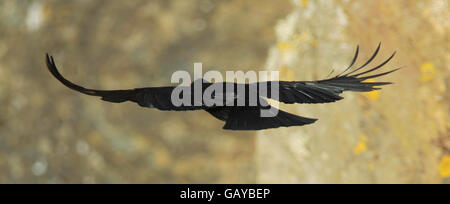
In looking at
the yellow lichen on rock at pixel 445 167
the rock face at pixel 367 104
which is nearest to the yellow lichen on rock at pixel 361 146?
the rock face at pixel 367 104

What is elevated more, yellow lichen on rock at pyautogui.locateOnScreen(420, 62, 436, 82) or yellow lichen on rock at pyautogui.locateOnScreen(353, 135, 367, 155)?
yellow lichen on rock at pyautogui.locateOnScreen(420, 62, 436, 82)

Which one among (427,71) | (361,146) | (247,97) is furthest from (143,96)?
(427,71)

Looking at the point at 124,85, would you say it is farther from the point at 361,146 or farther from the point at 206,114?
the point at 361,146

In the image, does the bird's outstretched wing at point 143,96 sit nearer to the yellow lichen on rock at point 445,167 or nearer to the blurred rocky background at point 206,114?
the blurred rocky background at point 206,114

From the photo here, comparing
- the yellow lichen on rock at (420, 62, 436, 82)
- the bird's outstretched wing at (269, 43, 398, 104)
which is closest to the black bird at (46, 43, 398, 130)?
the bird's outstretched wing at (269, 43, 398, 104)

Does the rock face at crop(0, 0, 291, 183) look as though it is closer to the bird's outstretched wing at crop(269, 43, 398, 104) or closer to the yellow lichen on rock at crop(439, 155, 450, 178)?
the bird's outstretched wing at crop(269, 43, 398, 104)

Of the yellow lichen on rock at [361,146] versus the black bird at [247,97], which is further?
the yellow lichen on rock at [361,146]

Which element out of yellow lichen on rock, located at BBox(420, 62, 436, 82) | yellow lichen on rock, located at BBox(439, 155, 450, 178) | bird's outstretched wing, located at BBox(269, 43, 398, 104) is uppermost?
yellow lichen on rock, located at BBox(420, 62, 436, 82)

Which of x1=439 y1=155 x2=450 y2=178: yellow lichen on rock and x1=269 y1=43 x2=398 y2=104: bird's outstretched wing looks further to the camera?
x1=439 y1=155 x2=450 y2=178: yellow lichen on rock

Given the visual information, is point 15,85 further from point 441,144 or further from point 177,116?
point 441,144
